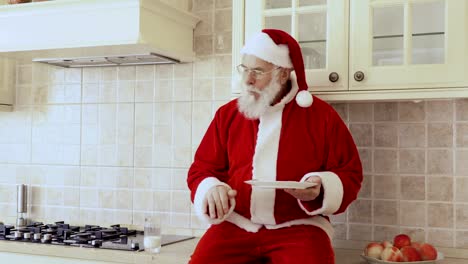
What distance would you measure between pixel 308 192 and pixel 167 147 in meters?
1.06

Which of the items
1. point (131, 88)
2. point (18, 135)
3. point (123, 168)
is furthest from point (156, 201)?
point (18, 135)

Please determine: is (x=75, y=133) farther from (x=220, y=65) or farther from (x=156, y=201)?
(x=220, y=65)

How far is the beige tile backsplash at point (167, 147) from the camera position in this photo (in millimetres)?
2453

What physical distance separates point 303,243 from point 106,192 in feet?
4.20

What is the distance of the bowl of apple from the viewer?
2.15m

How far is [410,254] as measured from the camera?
7.06ft

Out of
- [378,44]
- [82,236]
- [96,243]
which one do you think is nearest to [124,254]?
[96,243]

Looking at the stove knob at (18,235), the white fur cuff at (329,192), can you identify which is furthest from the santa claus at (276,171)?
the stove knob at (18,235)

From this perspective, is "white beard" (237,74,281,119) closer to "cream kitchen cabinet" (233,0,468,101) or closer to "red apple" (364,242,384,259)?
"cream kitchen cabinet" (233,0,468,101)

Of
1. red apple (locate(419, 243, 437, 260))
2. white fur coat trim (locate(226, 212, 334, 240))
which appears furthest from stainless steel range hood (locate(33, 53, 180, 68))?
red apple (locate(419, 243, 437, 260))

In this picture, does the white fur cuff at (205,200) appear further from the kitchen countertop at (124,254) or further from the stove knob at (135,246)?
the stove knob at (135,246)

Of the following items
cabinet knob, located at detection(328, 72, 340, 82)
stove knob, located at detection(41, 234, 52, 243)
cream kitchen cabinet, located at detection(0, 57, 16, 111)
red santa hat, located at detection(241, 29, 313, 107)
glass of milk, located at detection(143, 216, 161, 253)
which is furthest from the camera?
cream kitchen cabinet, located at detection(0, 57, 16, 111)

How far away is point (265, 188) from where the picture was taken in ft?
7.00

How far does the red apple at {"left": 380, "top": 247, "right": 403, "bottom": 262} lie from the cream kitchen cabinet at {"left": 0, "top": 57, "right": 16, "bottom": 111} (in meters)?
2.00
